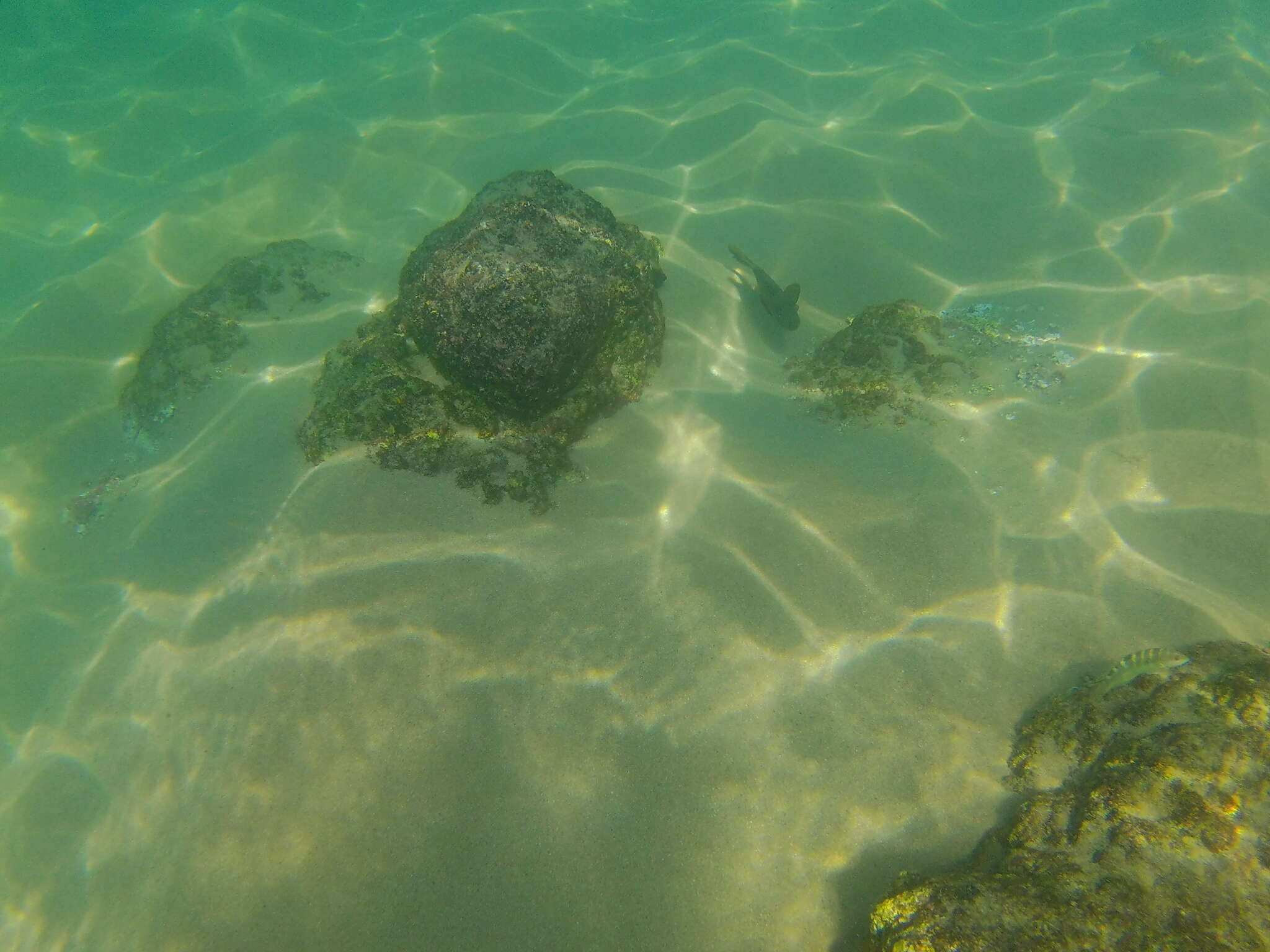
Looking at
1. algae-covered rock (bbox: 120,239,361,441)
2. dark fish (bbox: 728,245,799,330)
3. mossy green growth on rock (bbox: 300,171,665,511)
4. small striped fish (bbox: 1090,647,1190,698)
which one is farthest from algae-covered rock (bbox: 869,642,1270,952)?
algae-covered rock (bbox: 120,239,361,441)

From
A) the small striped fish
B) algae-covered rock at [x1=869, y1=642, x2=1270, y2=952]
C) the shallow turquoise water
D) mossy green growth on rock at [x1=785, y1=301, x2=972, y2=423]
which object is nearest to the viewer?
algae-covered rock at [x1=869, y1=642, x2=1270, y2=952]

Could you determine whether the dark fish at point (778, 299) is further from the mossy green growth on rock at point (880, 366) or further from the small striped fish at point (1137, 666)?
the small striped fish at point (1137, 666)

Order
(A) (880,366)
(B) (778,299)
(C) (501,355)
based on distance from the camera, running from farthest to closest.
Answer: (B) (778,299) < (A) (880,366) < (C) (501,355)

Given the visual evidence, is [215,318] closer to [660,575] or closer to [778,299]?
[660,575]

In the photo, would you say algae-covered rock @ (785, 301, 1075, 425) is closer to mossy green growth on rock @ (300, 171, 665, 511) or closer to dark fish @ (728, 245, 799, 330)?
dark fish @ (728, 245, 799, 330)

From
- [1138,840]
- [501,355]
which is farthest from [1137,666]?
[501,355]

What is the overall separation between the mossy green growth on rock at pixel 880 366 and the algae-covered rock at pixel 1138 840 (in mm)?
2236

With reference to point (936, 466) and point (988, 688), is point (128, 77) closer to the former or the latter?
point (936, 466)

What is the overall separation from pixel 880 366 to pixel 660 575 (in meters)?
2.43

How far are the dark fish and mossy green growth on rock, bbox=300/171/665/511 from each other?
1.27m

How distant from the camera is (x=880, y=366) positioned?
4.46m

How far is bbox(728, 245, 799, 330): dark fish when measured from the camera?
4.81m

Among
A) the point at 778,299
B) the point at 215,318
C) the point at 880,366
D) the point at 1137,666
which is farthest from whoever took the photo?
the point at 215,318

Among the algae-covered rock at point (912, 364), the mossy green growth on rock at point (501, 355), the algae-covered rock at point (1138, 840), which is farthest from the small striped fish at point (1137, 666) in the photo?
the mossy green growth on rock at point (501, 355)
